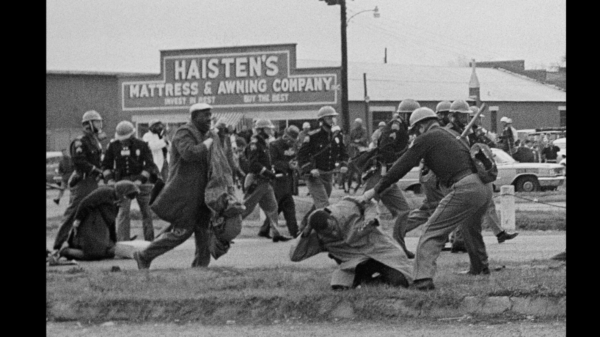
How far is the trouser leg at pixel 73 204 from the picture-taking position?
13.7 metres

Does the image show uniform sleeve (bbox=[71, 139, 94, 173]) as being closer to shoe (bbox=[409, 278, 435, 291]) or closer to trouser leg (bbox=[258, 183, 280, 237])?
trouser leg (bbox=[258, 183, 280, 237])

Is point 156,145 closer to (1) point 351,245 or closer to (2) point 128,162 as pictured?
(2) point 128,162

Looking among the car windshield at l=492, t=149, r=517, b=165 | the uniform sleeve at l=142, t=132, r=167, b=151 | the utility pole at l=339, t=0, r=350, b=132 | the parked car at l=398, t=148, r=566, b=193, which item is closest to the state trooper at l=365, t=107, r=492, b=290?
the uniform sleeve at l=142, t=132, r=167, b=151

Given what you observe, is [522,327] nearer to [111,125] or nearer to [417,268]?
[417,268]

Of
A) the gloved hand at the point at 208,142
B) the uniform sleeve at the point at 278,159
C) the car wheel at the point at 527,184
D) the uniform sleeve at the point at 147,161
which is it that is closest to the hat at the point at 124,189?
the uniform sleeve at the point at 147,161

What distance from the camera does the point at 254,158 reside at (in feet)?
55.1

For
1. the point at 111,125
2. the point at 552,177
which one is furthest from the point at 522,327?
the point at 111,125

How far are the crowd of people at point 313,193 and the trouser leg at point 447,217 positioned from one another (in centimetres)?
1

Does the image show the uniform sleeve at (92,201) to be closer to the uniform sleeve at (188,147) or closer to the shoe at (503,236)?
the uniform sleeve at (188,147)

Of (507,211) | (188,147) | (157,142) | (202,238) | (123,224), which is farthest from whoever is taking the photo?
(157,142)

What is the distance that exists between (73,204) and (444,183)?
19.1ft

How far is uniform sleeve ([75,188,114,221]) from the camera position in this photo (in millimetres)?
13430

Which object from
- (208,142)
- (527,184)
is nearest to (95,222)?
(208,142)

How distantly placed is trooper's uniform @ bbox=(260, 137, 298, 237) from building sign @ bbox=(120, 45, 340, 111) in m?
25.8
